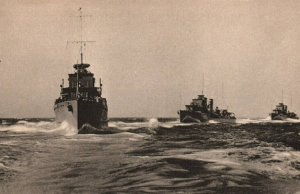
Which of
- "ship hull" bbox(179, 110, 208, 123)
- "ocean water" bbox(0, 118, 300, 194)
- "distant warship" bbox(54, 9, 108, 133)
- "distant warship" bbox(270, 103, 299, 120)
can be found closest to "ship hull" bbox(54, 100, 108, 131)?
"distant warship" bbox(54, 9, 108, 133)

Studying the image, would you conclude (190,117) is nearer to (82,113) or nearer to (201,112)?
(201,112)

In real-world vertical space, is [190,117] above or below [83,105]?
Answer: below

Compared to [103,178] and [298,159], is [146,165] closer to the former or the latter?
[103,178]

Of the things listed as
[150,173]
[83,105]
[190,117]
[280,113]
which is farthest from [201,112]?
[150,173]

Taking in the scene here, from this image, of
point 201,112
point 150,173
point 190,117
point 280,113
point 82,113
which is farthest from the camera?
point 280,113

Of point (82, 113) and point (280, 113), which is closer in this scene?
point (82, 113)

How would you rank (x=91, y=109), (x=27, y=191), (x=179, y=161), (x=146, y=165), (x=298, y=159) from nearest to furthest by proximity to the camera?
(x=27, y=191) → (x=146, y=165) → (x=179, y=161) → (x=298, y=159) → (x=91, y=109)

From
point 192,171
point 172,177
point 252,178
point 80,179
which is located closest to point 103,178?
point 80,179

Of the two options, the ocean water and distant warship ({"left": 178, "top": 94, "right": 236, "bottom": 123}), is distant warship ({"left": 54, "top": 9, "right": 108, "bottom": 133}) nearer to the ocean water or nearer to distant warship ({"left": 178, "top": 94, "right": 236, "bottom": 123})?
the ocean water
